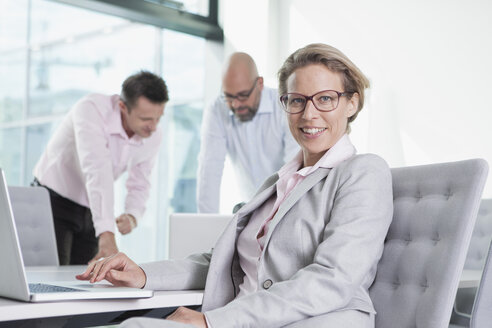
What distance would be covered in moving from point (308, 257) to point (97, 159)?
5.76 ft

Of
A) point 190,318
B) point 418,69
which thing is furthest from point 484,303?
point 418,69

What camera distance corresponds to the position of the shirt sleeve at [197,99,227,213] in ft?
12.3

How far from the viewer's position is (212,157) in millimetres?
3771

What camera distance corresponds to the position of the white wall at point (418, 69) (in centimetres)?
417

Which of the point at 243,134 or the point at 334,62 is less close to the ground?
the point at 334,62

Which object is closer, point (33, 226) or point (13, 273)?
point (13, 273)

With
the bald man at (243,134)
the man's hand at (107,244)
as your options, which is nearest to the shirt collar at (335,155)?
the man's hand at (107,244)

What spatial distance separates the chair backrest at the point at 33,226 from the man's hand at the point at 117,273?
1.17 metres

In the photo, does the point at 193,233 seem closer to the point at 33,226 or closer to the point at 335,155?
the point at 33,226

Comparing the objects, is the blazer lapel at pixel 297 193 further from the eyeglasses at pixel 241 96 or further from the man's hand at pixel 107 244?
the eyeglasses at pixel 241 96

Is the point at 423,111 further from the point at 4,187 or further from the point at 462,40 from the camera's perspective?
the point at 4,187

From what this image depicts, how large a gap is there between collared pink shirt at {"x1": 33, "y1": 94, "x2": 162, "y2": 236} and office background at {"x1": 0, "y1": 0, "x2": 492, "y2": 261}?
1953 mm

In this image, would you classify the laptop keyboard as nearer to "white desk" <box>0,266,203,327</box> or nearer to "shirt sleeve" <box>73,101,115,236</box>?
"white desk" <box>0,266,203,327</box>

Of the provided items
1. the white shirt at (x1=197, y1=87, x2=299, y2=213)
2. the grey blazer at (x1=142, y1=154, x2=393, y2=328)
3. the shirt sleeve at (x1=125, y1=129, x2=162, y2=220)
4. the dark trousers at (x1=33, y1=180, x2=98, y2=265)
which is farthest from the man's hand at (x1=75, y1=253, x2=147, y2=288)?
the white shirt at (x1=197, y1=87, x2=299, y2=213)
